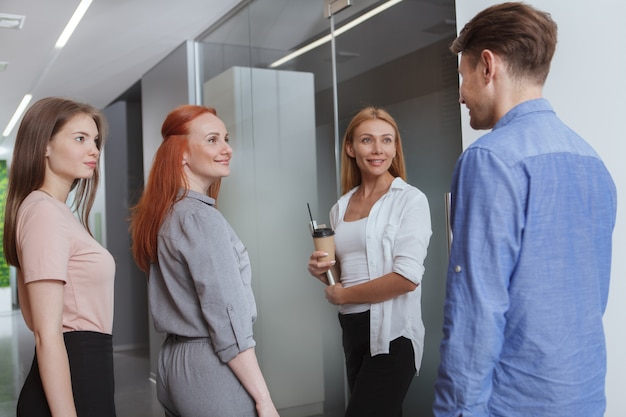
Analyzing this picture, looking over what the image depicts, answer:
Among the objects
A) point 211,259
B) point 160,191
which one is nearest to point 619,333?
point 211,259

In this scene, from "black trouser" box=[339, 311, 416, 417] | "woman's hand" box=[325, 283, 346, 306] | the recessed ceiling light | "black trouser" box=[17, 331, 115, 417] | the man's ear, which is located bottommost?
"black trouser" box=[339, 311, 416, 417]

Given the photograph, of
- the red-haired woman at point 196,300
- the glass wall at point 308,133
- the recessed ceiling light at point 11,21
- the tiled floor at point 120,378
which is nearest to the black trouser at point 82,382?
the red-haired woman at point 196,300

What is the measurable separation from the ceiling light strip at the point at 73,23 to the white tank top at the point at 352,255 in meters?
2.78

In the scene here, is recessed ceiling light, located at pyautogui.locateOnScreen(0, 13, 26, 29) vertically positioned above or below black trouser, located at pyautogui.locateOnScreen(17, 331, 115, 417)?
above

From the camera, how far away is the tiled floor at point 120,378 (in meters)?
5.22

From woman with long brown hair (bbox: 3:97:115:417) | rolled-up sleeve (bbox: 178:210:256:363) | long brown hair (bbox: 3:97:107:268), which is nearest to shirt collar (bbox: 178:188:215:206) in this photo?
rolled-up sleeve (bbox: 178:210:256:363)

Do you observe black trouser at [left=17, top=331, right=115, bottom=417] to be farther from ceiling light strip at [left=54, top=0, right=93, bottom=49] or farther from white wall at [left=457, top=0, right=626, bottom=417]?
ceiling light strip at [left=54, top=0, right=93, bottom=49]

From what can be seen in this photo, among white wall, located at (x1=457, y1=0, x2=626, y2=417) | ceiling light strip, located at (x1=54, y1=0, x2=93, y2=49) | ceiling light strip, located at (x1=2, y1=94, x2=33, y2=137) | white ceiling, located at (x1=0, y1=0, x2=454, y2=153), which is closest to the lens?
white wall, located at (x1=457, y1=0, x2=626, y2=417)

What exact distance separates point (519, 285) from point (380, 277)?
1.29 metres

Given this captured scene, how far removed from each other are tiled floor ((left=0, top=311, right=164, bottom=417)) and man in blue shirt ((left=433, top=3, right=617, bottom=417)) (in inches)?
170

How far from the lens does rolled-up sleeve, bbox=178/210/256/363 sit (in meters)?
1.69

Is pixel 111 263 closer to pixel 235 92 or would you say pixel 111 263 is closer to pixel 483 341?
pixel 483 341

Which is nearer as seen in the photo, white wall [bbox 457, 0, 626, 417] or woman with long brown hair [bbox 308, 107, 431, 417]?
white wall [bbox 457, 0, 626, 417]

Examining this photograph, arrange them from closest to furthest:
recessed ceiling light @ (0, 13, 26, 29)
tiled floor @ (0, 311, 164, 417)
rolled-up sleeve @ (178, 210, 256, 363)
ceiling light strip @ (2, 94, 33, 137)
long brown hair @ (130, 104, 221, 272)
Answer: rolled-up sleeve @ (178, 210, 256, 363)
long brown hair @ (130, 104, 221, 272)
recessed ceiling light @ (0, 13, 26, 29)
tiled floor @ (0, 311, 164, 417)
ceiling light strip @ (2, 94, 33, 137)
